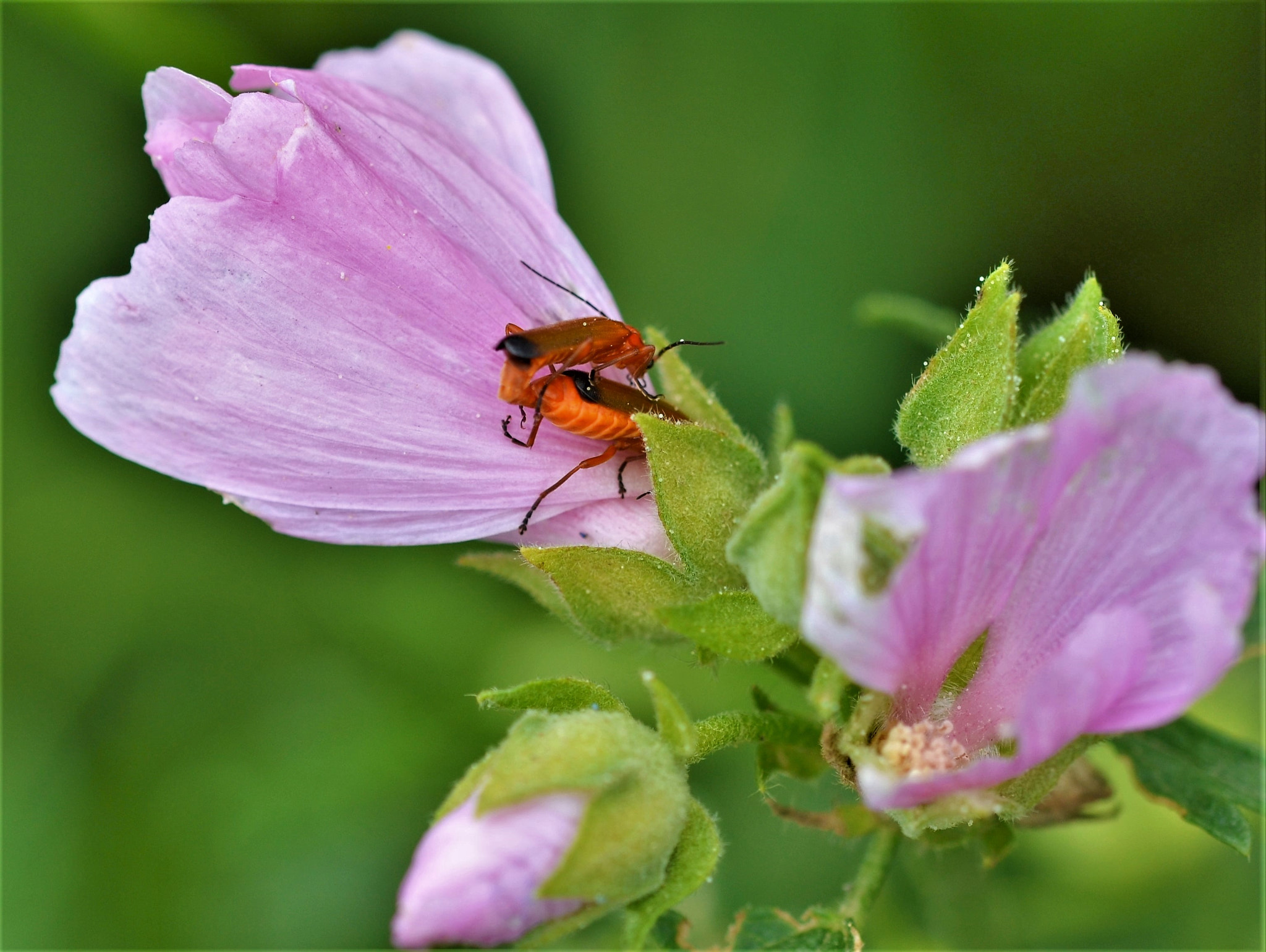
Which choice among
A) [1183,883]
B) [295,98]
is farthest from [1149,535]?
[1183,883]

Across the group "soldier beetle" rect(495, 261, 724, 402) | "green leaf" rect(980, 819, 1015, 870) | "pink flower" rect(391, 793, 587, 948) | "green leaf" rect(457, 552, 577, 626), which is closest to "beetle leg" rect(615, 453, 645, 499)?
"soldier beetle" rect(495, 261, 724, 402)

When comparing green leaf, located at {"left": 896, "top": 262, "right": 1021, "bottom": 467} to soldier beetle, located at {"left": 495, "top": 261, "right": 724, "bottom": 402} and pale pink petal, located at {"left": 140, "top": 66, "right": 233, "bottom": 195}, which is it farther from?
pale pink petal, located at {"left": 140, "top": 66, "right": 233, "bottom": 195}

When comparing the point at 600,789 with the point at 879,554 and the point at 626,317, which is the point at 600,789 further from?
the point at 626,317

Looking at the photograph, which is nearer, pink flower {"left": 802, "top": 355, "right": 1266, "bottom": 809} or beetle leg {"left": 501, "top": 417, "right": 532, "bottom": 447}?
pink flower {"left": 802, "top": 355, "right": 1266, "bottom": 809}

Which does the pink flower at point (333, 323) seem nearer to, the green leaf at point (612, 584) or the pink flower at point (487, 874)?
the green leaf at point (612, 584)

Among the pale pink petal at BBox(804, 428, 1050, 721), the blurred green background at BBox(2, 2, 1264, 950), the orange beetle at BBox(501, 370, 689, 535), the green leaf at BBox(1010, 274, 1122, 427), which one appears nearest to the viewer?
the pale pink petal at BBox(804, 428, 1050, 721)

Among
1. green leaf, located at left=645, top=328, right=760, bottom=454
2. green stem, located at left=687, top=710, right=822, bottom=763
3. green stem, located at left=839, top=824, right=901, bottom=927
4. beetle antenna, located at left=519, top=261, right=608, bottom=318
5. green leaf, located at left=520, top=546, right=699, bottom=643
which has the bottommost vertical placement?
green stem, located at left=839, top=824, right=901, bottom=927

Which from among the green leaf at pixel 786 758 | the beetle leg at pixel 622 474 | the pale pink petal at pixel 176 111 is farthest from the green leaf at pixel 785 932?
the pale pink petal at pixel 176 111
